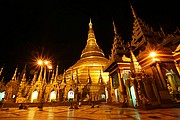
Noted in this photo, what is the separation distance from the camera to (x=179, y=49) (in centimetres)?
1036

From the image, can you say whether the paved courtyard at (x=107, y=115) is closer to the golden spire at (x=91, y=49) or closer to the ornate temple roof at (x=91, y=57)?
the ornate temple roof at (x=91, y=57)

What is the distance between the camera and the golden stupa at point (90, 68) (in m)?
30.1

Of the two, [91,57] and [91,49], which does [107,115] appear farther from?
[91,49]

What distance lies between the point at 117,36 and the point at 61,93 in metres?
19.1

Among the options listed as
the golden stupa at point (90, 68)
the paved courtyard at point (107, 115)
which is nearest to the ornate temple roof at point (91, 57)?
the golden stupa at point (90, 68)

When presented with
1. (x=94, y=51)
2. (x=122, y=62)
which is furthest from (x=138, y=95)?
(x=94, y=51)

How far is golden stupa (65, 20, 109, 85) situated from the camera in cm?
3009

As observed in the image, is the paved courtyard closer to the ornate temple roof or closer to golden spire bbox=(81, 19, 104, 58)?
the ornate temple roof

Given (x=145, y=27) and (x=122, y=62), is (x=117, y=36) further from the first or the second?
(x=122, y=62)

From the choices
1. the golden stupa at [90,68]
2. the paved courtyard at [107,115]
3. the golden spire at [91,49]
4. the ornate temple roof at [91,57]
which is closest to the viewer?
the paved courtyard at [107,115]

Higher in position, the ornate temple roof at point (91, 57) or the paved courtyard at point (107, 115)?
the ornate temple roof at point (91, 57)

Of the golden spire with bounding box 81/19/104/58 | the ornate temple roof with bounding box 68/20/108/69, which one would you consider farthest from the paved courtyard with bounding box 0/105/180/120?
the golden spire with bounding box 81/19/104/58

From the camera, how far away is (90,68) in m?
32.5

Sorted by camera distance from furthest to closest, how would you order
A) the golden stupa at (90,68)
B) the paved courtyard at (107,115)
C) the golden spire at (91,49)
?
the golden spire at (91,49) < the golden stupa at (90,68) < the paved courtyard at (107,115)
